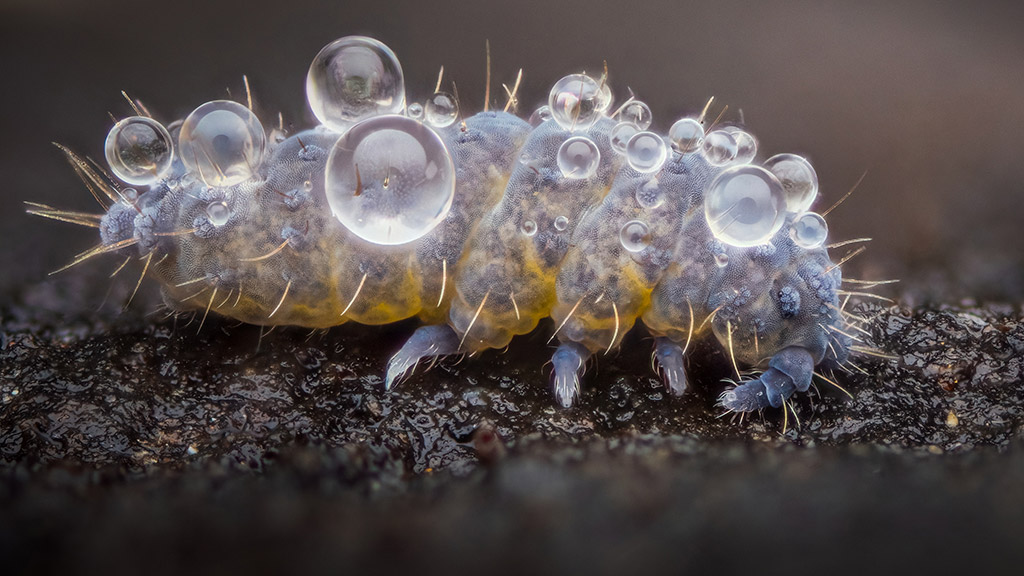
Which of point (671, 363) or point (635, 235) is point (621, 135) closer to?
point (635, 235)

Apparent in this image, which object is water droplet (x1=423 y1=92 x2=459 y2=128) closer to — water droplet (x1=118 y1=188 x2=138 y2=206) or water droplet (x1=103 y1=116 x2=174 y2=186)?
water droplet (x1=103 y1=116 x2=174 y2=186)

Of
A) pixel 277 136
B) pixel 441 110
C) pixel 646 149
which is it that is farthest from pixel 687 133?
pixel 277 136

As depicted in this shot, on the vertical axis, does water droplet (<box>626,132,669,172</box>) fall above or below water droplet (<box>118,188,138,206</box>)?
below

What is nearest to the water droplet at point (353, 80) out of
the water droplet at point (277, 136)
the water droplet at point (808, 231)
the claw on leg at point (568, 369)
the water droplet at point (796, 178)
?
the water droplet at point (277, 136)

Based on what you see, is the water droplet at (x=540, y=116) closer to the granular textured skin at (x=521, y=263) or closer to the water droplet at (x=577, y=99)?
the granular textured skin at (x=521, y=263)

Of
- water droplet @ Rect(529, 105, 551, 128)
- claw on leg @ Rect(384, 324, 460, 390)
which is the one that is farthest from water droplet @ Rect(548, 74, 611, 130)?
claw on leg @ Rect(384, 324, 460, 390)

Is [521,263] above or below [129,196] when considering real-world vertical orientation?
below

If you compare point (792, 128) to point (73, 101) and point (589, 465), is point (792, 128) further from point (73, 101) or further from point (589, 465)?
point (73, 101)
